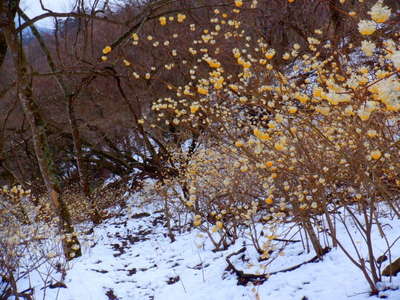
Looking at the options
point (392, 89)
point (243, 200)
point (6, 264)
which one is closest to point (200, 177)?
point (243, 200)

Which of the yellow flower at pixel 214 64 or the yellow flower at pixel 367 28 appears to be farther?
the yellow flower at pixel 214 64

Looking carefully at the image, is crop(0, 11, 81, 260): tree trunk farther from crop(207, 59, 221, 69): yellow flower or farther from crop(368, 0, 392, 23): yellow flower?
crop(368, 0, 392, 23): yellow flower

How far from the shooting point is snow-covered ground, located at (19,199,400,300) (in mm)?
3434

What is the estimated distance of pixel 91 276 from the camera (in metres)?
5.50

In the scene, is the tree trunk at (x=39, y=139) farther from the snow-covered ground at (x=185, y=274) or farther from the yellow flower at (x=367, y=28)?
the yellow flower at (x=367, y=28)

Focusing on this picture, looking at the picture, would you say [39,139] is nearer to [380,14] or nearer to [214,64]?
[214,64]

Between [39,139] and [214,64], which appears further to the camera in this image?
[39,139]

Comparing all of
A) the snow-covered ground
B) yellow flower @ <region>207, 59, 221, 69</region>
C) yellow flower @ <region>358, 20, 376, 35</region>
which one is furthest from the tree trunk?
yellow flower @ <region>358, 20, 376, 35</region>

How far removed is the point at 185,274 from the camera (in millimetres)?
5602

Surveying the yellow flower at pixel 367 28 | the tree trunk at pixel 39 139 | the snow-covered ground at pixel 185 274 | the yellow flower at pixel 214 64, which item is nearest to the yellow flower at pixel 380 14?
the yellow flower at pixel 367 28

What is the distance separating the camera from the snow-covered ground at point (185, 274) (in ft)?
11.3

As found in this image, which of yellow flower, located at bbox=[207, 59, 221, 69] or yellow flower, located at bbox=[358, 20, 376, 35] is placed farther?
yellow flower, located at bbox=[207, 59, 221, 69]

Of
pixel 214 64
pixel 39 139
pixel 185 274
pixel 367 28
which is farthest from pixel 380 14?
pixel 39 139

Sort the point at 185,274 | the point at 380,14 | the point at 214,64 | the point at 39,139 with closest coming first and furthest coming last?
the point at 380,14 → the point at 214,64 → the point at 185,274 → the point at 39,139
